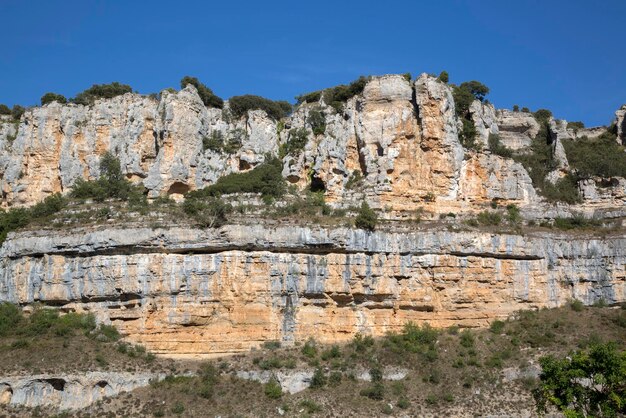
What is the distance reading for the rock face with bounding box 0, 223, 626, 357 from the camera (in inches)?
1510

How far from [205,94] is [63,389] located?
81.4 ft

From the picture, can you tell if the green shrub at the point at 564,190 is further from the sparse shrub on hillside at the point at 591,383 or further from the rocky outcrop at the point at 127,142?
the rocky outcrop at the point at 127,142

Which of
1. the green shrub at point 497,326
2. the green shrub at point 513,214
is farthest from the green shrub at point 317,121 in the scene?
the green shrub at point 497,326

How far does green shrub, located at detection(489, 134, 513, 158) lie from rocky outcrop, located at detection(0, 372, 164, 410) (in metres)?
27.8

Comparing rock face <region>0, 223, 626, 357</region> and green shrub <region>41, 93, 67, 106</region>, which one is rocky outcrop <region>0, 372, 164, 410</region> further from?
green shrub <region>41, 93, 67, 106</region>

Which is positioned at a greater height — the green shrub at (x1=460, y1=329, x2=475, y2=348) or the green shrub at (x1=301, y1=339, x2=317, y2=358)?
the green shrub at (x1=460, y1=329, x2=475, y2=348)

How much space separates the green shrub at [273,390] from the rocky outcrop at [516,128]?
27316 mm

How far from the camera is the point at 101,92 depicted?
52562 mm

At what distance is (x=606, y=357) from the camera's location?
93.7 feet

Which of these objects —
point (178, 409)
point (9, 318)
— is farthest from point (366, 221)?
point (9, 318)

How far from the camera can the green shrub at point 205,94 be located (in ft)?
171

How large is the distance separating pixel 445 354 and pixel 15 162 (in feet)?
101

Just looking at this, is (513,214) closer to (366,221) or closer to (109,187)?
(366,221)

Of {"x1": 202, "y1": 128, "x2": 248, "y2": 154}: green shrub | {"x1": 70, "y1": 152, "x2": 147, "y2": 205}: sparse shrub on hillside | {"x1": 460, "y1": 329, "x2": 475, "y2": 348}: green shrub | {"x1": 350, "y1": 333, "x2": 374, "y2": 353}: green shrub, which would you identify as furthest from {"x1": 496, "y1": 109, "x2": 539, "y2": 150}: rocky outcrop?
{"x1": 70, "y1": 152, "x2": 147, "y2": 205}: sparse shrub on hillside
